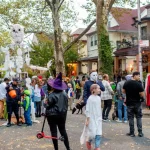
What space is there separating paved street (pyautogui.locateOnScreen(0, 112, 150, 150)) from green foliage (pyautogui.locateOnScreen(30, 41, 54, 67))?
30721 mm

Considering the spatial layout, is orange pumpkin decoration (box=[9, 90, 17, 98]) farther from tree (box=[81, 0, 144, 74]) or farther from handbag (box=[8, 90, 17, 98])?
tree (box=[81, 0, 144, 74])

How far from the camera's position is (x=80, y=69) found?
47.4 metres

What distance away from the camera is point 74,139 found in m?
8.80

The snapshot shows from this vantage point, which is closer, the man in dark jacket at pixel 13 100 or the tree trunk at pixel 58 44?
the man in dark jacket at pixel 13 100

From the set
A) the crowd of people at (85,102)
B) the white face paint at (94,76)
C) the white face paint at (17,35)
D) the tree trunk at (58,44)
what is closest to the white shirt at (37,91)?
the crowd of people at (85,102)

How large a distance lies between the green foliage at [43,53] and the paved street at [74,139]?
30721 millimetres

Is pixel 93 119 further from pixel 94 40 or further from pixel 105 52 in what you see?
pixel 94 40

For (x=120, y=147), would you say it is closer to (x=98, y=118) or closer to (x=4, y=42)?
(x=98, y=118)

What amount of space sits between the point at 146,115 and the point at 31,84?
5083 millimetres

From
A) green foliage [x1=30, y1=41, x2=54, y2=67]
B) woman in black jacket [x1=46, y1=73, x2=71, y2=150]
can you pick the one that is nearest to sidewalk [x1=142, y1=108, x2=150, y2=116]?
woman in black jacket [x1=46, y1=73, x2=71, y2=150]

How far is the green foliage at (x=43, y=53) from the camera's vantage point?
41641 mm

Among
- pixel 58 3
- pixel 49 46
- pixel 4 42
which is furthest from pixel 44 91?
pixel 4 42

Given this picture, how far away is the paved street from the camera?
7.96 metres

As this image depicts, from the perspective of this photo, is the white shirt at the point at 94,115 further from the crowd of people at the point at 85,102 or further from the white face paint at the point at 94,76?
the white face paint at the point at 94,76
